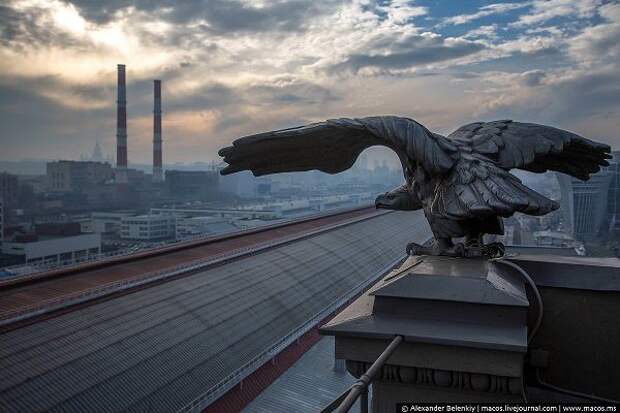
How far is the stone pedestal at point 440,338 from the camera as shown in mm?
2922

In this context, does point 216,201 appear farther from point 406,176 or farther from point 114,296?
point 406,176

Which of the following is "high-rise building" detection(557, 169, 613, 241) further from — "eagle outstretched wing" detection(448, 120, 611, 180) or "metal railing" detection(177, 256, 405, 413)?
"eagle outstretched wing" detection(448, 120, 611, 180)

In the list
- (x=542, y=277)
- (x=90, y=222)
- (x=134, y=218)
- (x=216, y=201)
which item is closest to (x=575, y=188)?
(x=134, y=218)

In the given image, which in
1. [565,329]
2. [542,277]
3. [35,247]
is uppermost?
[542,277]

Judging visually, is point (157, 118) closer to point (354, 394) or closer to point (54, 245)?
point (54, 245)

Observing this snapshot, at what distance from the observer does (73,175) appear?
87.0m

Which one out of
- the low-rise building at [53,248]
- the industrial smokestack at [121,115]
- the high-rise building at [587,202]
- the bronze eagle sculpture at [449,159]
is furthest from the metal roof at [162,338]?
the industrial smokestack at [121,115]

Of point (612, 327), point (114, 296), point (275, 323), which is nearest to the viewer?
point (612, 327)

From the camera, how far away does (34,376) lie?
33.7ft

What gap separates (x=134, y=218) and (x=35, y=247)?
14.3 metres

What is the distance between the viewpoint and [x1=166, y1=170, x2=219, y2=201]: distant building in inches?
3632

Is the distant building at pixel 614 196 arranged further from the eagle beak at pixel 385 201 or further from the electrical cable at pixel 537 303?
the electrical cable at pixel 537 303

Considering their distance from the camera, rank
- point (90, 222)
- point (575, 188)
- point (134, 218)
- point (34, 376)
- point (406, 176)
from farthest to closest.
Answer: point (90, 222), point (134, 218), point (575, 188), point (34, 376), point (406, 176)

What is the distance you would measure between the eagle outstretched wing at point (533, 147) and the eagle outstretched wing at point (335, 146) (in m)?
0.57
